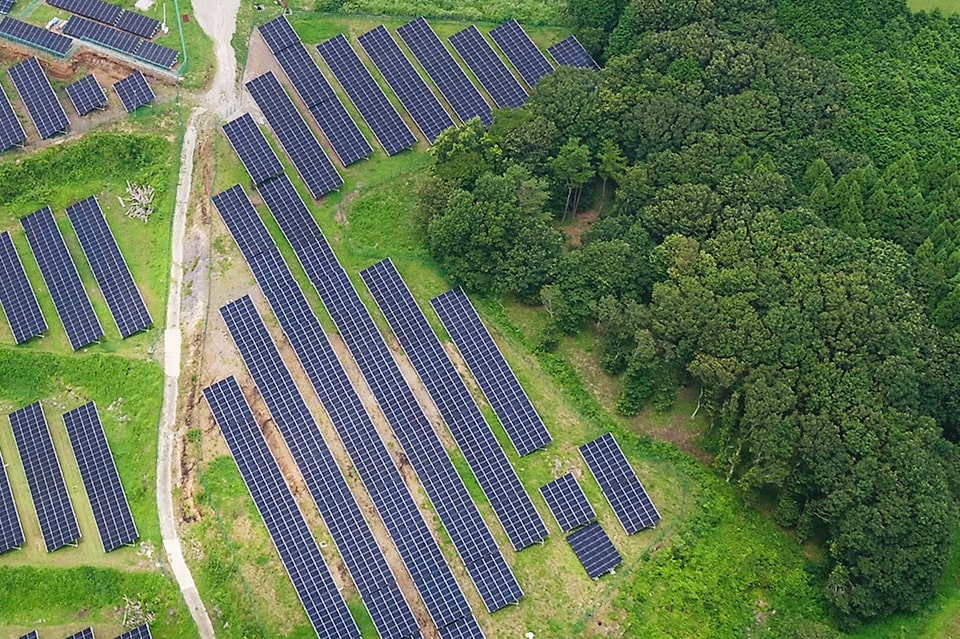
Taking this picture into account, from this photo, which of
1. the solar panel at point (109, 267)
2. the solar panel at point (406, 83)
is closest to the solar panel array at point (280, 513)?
the solar panel at point (109, 267)

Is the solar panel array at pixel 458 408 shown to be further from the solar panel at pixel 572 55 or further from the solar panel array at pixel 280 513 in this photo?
the solar panel at pixel 572 55

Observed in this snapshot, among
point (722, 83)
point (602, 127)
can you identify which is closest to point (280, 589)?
point (602, 127)

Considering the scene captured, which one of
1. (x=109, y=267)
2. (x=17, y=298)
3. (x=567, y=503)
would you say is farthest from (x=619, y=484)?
(x=17, y=298)

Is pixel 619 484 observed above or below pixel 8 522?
above

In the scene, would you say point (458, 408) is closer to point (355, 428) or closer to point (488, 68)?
point (355, 428)

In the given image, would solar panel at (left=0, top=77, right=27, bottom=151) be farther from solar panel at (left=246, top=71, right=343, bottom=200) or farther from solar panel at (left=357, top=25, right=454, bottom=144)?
solar panel at (left=357, top=25, right=454, bottom=144)
